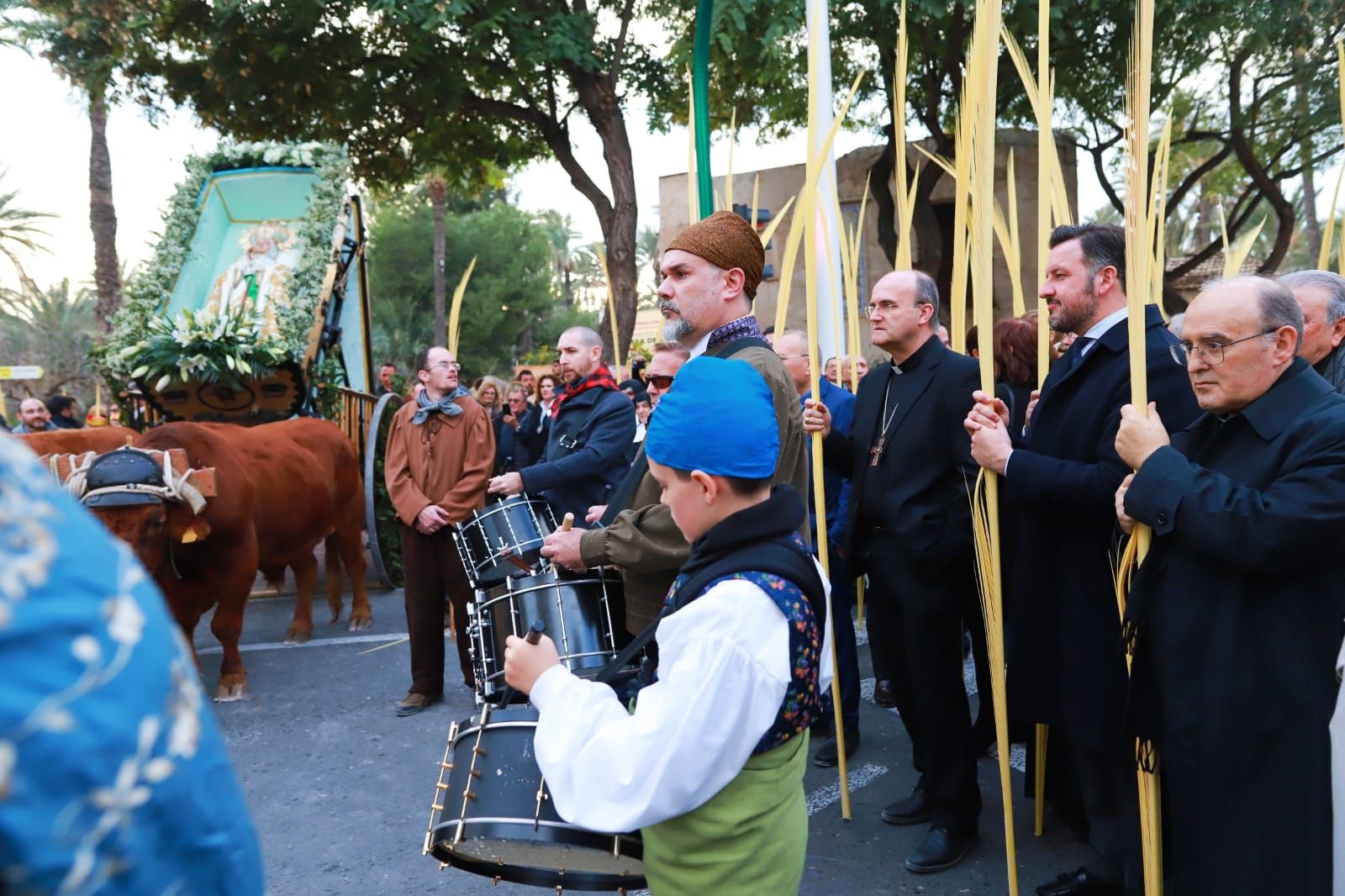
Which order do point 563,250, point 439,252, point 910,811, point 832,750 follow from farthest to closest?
point 563,250 < point 439,252 < point 832,750 < point 910,811

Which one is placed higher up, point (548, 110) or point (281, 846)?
point (548, 110)

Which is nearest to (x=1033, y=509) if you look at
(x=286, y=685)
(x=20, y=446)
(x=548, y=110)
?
(x=20, y=446)

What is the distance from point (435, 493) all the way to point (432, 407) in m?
0.48

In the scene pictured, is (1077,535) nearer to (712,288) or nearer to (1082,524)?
(1082,524)

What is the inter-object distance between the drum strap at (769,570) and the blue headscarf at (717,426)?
13 centimetres

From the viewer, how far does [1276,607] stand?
8.06ft

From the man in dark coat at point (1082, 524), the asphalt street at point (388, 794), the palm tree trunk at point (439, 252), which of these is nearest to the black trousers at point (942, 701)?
the asphalt street at point (388, 794)

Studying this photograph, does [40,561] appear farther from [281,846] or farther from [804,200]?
[281,846]

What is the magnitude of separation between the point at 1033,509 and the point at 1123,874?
1150mm

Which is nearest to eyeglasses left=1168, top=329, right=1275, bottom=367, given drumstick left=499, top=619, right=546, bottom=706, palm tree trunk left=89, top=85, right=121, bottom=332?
drumstick left=499, top=619, right=546, bottom=706

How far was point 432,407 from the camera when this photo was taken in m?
6.12

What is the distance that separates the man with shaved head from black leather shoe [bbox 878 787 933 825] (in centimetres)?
212

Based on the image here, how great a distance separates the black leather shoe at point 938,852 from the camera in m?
3.77

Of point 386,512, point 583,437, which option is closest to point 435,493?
point 583,437
